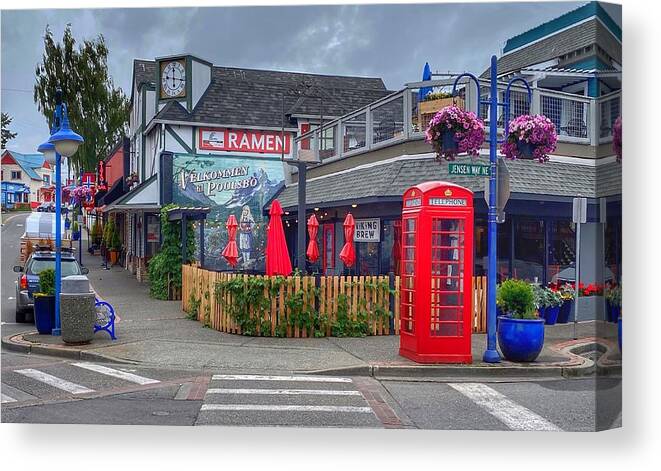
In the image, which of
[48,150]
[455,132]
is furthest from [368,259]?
[48,150]

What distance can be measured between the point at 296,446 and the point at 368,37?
4.47 meters

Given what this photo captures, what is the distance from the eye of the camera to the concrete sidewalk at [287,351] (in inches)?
378

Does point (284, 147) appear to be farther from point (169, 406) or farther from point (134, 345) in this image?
point (169, 406)

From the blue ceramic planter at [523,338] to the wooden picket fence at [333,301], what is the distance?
2.44m

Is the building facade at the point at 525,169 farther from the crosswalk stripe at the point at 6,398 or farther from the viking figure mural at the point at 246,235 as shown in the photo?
the crosswalk stripe at the point at 6,398

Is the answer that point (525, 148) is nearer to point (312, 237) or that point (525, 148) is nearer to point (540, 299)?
point (540, 299)

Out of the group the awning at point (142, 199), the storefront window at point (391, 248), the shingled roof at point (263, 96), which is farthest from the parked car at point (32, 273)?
the storefront window at point (391, 248)

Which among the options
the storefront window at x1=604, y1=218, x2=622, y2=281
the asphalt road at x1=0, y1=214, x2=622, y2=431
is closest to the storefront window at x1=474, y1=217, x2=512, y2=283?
the asphalt road at x1=0, y1=214, x2=622, y2=431

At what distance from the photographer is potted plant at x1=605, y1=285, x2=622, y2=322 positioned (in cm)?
744

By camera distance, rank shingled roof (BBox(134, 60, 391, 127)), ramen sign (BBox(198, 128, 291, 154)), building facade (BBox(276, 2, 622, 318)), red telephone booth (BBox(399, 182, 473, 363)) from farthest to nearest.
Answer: ramen sign (BBox(198, 128, 291, 154)), shingled roof (BBox(134, 60, 391, 127)), red telephone booth (BBox(399, 182, 473, 363)), building facade (BBox(276, 2, 622, 318))

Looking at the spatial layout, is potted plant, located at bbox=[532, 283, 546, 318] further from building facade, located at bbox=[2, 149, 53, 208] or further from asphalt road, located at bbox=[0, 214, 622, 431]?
building facade, located at bbox=[2, 149, 53, 208]

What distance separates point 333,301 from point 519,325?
3354mm

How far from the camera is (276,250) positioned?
12.5 metres

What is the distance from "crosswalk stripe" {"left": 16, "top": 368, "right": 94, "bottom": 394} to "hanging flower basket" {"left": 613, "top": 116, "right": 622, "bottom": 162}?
6.36m
